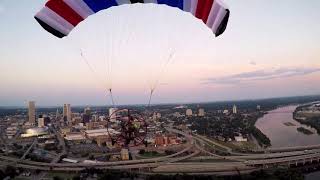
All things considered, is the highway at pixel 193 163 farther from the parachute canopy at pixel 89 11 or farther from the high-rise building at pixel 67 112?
the high-rise building at pixel 67 112

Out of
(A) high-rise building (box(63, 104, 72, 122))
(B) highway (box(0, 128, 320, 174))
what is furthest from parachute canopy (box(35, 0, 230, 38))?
(A) high-rise building (box(63, 104, 72, 122))

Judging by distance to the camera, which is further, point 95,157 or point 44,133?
point 44,133

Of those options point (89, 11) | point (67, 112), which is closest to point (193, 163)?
point (89, 11)

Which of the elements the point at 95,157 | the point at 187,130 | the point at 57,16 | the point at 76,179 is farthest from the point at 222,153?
the point at 57,16

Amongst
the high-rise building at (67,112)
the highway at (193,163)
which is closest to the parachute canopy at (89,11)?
the highway at (193,163)

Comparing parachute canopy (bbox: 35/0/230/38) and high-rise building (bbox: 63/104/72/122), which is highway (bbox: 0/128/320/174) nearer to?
parachute canopy (bbox: 35/0/230/38)

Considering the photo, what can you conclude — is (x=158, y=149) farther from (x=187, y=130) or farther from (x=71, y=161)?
(x=187, y=130)

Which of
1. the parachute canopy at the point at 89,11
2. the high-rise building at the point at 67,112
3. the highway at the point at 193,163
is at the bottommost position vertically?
the highway at the point at 193,163

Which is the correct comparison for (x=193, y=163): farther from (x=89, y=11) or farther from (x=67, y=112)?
(x=67, y=112)
